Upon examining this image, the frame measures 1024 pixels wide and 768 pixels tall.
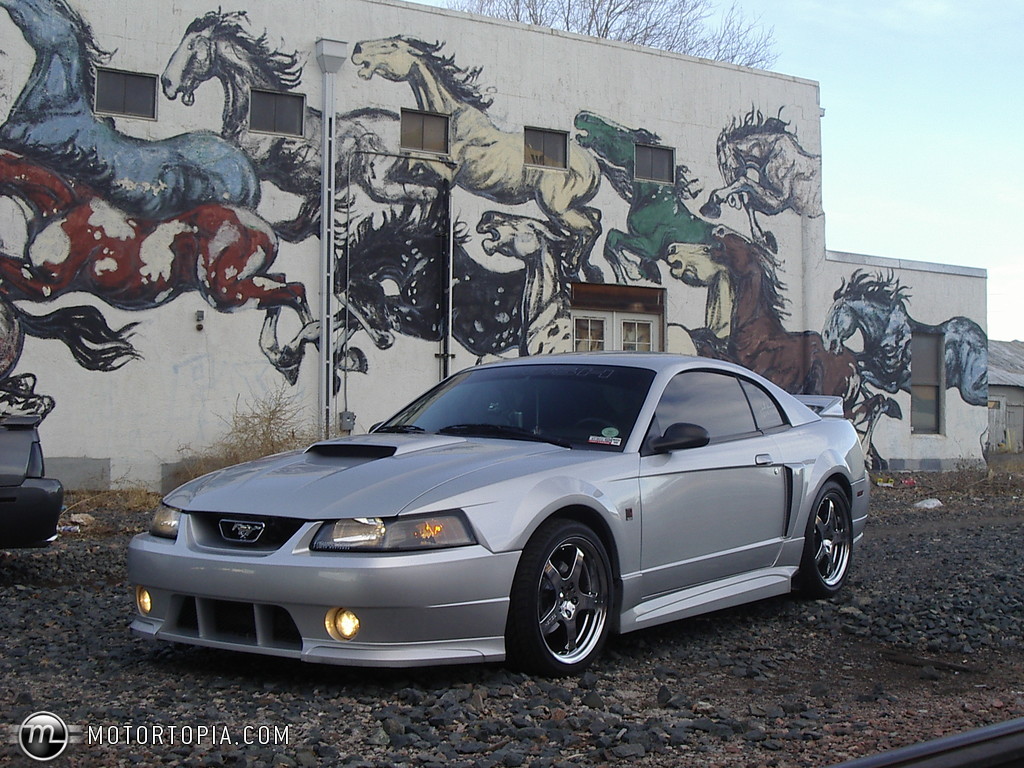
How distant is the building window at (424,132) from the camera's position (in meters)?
17.0

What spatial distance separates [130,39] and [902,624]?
43.2 feet

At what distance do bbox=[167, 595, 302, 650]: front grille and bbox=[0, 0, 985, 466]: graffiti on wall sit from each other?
10.9 meters

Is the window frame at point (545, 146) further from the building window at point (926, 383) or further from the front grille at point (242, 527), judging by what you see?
the front grille at point (242, 527)

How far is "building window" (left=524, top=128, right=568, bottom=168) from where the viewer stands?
1794cm

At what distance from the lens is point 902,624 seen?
614cm

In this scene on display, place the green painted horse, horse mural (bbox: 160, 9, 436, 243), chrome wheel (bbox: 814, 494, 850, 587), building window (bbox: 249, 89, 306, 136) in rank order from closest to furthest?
1. chrome wheel (bbox: 814, 494, 850, 587)
2. horse mural (bbox: 160, 9, 436, 243)
3. building window (bbox: 249, 89, 306, 136)
4. the green painted horse

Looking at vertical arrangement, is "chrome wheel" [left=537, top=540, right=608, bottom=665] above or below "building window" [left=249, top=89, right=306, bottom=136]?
below

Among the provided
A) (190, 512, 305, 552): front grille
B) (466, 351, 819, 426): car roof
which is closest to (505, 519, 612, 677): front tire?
(190, 512, 305, 552): front grille

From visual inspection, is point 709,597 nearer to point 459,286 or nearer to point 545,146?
point 459,286

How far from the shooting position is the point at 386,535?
4387 mm

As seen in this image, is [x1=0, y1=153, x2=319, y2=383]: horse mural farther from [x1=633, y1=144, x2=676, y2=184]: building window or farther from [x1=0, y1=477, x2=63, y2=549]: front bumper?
[x1=0, y1=477, x2=63, y2=549]: front bumper

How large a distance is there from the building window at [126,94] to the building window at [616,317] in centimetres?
708

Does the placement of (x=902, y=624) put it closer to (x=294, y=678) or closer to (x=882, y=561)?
(x=882, y=561)

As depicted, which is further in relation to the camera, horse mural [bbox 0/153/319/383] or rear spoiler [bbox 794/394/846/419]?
horse mural [bbox 0/153/319/383]
